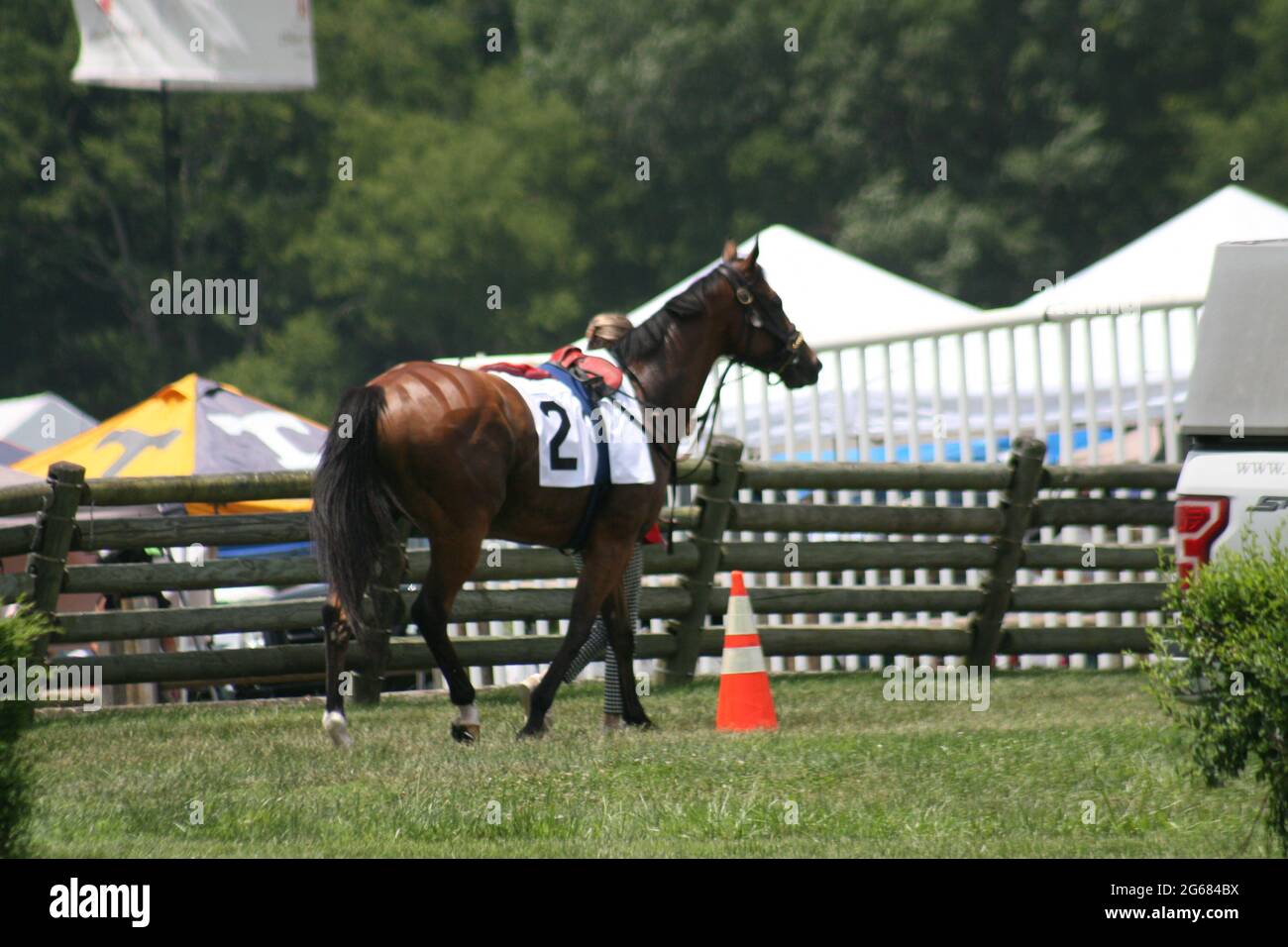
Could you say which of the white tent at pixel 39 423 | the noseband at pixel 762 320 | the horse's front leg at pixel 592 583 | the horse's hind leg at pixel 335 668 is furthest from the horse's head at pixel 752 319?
the white tent at pixel 39 423

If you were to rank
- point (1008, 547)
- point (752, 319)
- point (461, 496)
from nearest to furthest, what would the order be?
point (461, 496) → point (752, 319) → point (1008, 547)

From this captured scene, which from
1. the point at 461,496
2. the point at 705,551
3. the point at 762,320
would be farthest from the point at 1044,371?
the point at 461,496

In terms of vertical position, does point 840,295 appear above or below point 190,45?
below

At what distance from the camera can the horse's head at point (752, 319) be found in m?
10.7

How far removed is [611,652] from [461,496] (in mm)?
1411

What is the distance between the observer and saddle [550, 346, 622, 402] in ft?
33.0

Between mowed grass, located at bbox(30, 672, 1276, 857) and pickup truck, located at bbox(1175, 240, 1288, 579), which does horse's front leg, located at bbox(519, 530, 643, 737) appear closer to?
mowed grass, located at bbox(30, 672, 1276, 857)

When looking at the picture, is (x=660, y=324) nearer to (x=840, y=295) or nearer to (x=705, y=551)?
(x=705, y=551)

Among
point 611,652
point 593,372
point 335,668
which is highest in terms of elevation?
point 593,372

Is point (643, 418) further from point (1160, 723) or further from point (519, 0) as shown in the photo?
point (519, 0)

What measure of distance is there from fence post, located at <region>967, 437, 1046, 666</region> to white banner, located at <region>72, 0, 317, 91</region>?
1235 centimetres

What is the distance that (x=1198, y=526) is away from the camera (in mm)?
8195

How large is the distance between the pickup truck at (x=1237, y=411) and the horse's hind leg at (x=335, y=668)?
3.74 metres
